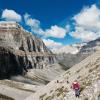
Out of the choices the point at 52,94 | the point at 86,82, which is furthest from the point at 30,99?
the point at 86,82

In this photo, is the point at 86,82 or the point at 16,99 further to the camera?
the point at 16,99

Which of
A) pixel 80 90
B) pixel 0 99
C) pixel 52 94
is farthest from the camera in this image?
pixel 0 99

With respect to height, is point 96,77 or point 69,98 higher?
point 96,77

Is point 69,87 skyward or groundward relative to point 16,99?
skyward

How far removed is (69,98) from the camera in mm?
35594

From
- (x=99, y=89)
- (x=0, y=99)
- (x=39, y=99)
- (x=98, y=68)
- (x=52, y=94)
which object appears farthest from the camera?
(x=0, y=99)

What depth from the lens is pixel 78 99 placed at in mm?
33531

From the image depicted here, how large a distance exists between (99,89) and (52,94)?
11137 millimetres

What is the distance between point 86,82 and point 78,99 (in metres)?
3.40

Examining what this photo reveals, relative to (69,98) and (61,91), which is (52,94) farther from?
(69,98)

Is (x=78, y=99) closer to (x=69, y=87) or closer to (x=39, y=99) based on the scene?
(x=69, y=87)

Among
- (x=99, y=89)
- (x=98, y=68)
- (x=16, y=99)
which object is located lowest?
(x=16, y=99)

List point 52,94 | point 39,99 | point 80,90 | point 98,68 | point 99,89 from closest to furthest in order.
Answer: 1. point 99,89
2. point 80,90
3. point 98,68
4. point 52,94
5. point 39,99

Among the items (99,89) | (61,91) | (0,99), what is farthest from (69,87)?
(0,99)
